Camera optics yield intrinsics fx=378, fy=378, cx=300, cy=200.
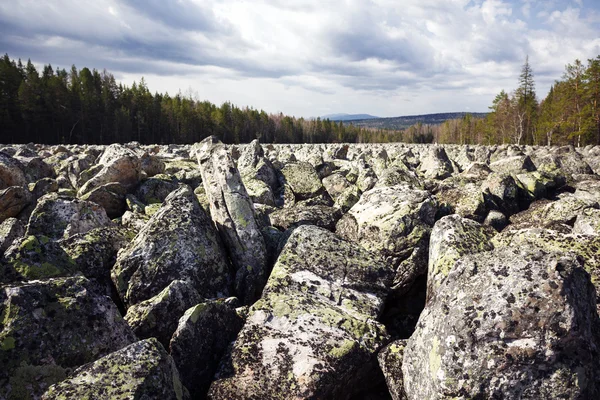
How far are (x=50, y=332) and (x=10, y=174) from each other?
13913mm

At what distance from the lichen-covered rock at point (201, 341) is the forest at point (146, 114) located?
69697mm

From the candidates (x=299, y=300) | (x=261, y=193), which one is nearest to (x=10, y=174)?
(x=261, y=193)

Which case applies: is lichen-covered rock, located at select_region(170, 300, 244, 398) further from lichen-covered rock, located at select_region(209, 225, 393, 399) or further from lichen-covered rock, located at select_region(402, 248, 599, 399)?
lichen-covered rock, located at select_region(402, 248, 599, 399)

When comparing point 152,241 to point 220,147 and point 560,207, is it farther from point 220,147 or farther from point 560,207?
point 560,207

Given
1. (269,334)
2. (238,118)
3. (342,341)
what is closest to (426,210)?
(342,341)

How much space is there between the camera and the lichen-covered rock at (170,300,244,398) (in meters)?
5.36

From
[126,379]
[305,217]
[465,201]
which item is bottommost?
[126,379]

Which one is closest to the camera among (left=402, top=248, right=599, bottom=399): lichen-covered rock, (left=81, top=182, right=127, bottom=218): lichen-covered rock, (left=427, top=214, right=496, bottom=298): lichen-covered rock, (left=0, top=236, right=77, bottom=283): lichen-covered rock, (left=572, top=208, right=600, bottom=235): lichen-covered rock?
(left=402, top=248, right=599, bottom=399): lichen-covered rock

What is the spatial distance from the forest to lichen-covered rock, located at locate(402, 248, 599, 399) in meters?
68.2

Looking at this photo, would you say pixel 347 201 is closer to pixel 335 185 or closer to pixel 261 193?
pixel 335 185

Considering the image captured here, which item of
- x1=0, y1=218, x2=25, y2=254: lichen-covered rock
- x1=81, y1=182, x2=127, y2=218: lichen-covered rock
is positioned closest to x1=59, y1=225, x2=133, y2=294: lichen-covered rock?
x1=0, y1=218, x2=25, y2=254: lichen-covered rock

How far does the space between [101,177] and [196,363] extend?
10.4m

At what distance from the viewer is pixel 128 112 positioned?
9419cm

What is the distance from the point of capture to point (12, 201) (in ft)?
38.7
